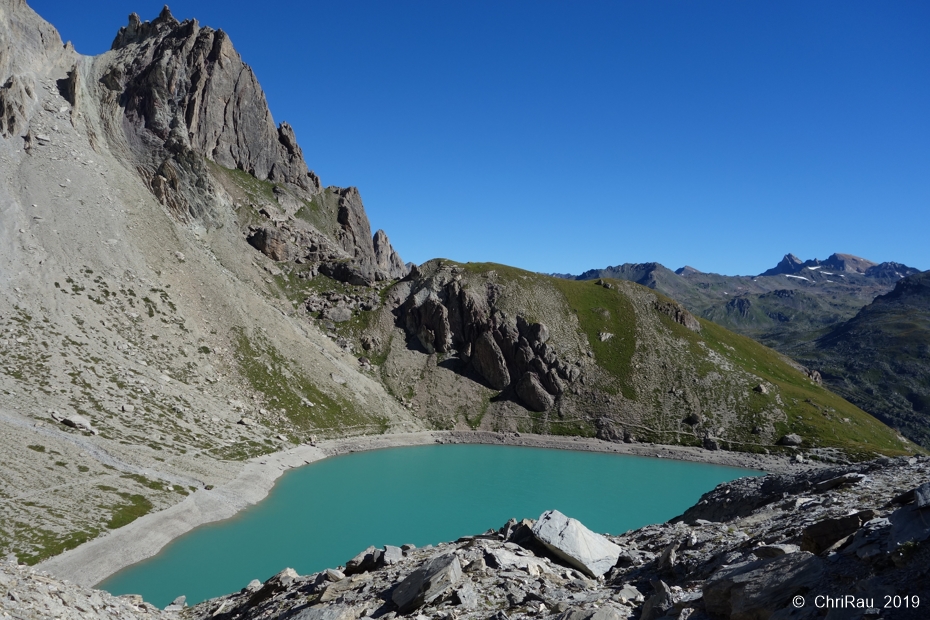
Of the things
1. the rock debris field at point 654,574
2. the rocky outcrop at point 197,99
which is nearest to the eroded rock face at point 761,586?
the rock debris field at point 654,574

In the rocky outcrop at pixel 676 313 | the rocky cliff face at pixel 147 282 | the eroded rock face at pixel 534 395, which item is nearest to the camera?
the rocky cliff face at pixel 147 282

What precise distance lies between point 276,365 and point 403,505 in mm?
46812

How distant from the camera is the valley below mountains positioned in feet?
61.7

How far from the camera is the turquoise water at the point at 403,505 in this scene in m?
48.3

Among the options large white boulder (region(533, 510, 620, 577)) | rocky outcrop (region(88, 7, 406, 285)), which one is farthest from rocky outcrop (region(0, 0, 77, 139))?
large white boulder (region(533, 510, 620, 577))

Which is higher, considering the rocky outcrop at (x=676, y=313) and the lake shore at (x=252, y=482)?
the rocky outcrop at (x=676, y=313)

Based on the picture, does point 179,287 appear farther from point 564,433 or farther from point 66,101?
point 564,433

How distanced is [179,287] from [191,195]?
3666 cm

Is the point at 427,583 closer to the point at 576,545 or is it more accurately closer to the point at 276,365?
the point at 576,545

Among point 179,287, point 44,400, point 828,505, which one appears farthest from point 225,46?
point 828,505

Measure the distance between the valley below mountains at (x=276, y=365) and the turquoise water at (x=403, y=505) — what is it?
6.07 meters

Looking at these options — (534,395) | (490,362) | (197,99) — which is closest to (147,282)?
(490,362)

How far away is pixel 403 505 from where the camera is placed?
232 feet

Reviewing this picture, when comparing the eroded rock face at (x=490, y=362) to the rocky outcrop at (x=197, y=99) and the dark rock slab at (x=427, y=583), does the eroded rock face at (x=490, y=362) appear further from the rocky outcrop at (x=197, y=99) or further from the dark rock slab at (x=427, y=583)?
the dark rock slab at (x=427, y=583)
